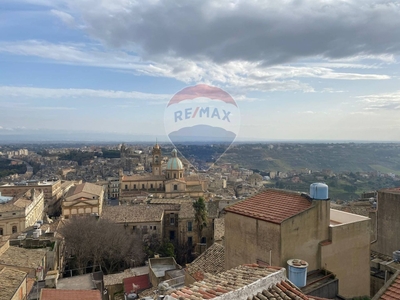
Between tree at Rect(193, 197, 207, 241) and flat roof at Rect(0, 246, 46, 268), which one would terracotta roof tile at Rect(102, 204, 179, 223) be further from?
flat roof at Rect(0, 246, 46, 268)

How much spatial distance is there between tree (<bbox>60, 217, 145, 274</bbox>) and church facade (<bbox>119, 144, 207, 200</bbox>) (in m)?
21.7

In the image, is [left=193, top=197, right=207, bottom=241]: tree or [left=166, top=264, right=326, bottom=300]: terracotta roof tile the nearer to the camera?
[left=166, top=264, right=326, bottom=300]: terracotta roof tile

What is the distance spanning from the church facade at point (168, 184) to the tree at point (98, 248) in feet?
71.3

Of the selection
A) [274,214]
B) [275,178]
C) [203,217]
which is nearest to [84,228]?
[203,217]

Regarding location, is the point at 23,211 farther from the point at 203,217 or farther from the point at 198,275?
the point at 198,275

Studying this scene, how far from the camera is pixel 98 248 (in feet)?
70.1

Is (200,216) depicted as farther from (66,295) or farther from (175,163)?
(175,163)

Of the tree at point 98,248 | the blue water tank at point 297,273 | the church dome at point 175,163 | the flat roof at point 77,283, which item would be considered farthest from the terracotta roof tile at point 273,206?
the church dome at point 175,163

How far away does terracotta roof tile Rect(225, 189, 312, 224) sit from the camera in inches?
284

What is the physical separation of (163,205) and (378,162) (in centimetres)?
7724

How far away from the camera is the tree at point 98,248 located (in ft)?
69.5

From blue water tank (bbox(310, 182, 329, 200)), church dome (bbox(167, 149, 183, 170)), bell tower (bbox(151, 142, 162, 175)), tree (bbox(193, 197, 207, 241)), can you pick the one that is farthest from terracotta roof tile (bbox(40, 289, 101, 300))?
bell tower (bbox(151, 142, 162, 175))

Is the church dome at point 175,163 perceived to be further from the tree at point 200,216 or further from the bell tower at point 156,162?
the tree at point 200,216

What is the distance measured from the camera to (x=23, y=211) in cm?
3014
